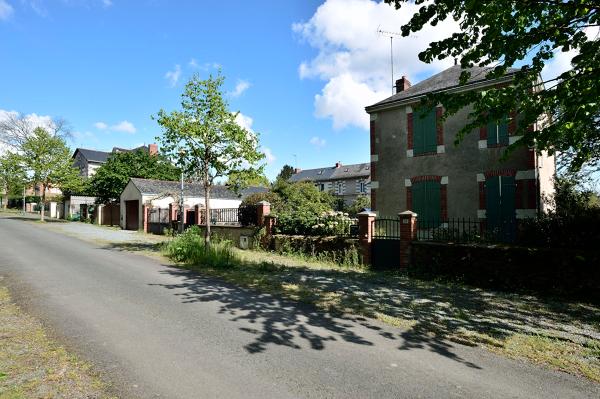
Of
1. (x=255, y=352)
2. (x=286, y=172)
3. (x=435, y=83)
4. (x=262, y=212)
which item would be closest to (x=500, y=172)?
(x=435, y=83)

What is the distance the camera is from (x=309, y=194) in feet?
106

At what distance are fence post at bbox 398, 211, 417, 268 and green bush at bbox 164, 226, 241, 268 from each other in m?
4.99

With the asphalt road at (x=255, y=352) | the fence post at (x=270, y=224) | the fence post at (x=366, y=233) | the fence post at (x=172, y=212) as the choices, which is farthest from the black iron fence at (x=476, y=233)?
the fence post at (x=172, y=212)

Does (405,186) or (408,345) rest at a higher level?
(405,186)

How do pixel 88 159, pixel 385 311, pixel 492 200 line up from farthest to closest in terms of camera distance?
pixel 88 159 < pixel 492 200 < pixel 385 311

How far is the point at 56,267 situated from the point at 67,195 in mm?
38439

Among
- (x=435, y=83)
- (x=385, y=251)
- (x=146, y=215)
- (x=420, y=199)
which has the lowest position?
(x=385, y=251)

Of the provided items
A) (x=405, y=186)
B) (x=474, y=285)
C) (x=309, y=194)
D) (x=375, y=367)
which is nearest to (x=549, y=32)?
(x=474, y=285)

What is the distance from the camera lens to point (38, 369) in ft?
12.3

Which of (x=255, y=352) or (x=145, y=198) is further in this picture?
(x=145, y=198)

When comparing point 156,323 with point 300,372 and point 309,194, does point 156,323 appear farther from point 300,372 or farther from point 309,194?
point 309,194

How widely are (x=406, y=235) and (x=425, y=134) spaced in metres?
6.93

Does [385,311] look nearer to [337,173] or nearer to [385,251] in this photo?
[385,251]

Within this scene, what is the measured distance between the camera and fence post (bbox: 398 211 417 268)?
→ 977 cm
